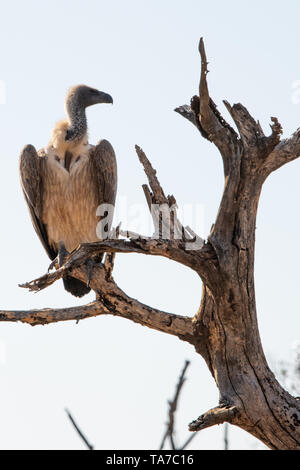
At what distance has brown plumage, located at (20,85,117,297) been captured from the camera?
397 inches

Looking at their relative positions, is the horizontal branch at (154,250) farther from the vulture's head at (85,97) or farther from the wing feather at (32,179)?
the vulture's head at (85,97)

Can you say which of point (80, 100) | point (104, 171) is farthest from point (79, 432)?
point (80, 100)

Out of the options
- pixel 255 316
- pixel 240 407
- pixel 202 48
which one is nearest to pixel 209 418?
pixel 240 407

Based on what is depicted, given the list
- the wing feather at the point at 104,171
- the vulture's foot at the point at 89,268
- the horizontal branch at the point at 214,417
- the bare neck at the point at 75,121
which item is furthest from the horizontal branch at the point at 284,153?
the bare neck at the point at 75,121

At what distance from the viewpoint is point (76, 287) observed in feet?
33.0

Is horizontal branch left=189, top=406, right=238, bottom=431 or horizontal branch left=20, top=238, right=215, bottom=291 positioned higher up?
horizontal branch left=20, top=238, right=215, bottom=291

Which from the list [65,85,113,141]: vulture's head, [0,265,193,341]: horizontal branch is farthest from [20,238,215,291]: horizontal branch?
[65,85,113,141]: vulture's head

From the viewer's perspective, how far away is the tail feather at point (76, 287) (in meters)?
10.0

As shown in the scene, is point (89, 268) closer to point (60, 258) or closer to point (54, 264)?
point (54, 264)

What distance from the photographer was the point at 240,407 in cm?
704

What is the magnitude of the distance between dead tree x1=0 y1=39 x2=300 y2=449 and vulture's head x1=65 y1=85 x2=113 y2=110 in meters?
3.74

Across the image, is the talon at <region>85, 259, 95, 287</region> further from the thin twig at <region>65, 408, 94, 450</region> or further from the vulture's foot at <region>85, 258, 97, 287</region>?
the thin twig at <region>65, 408, 94, 450</region>

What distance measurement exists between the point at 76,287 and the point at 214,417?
3.71m
